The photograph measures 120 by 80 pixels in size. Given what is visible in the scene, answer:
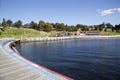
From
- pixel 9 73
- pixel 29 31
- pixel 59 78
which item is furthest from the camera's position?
pixel 29 31

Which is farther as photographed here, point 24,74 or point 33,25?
point 33,25

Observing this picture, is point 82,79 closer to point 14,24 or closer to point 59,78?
point 59,78

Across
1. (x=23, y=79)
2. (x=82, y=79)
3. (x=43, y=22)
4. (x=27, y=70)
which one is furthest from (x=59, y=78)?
(x=43, y=22)

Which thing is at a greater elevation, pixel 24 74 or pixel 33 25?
pixel 33 25

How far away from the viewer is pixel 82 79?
22.2 meters

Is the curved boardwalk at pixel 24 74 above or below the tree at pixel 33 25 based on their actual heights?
below

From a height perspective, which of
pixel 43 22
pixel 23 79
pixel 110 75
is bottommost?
pixel 110 75

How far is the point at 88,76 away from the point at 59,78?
8.68 metres

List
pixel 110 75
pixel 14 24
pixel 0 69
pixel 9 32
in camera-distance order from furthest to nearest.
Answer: pixel 14 24
pixel 9 32
pixel 110 75
pixel 0 69

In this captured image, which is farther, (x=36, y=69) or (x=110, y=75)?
(x=110, y=75)

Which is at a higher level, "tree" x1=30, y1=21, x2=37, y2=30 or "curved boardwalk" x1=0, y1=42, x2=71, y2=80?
"tree" x1=30, y1=21, x2=37, y2=30

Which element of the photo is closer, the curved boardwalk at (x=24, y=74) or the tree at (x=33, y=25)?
the curved boardwalk at (x=24, y=74)

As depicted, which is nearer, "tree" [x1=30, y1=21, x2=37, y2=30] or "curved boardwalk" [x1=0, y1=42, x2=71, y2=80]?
"curved boardwalk" [x1=0, y1=42, x2=71, y2=80]

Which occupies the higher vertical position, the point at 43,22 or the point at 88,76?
the point at 43,22
